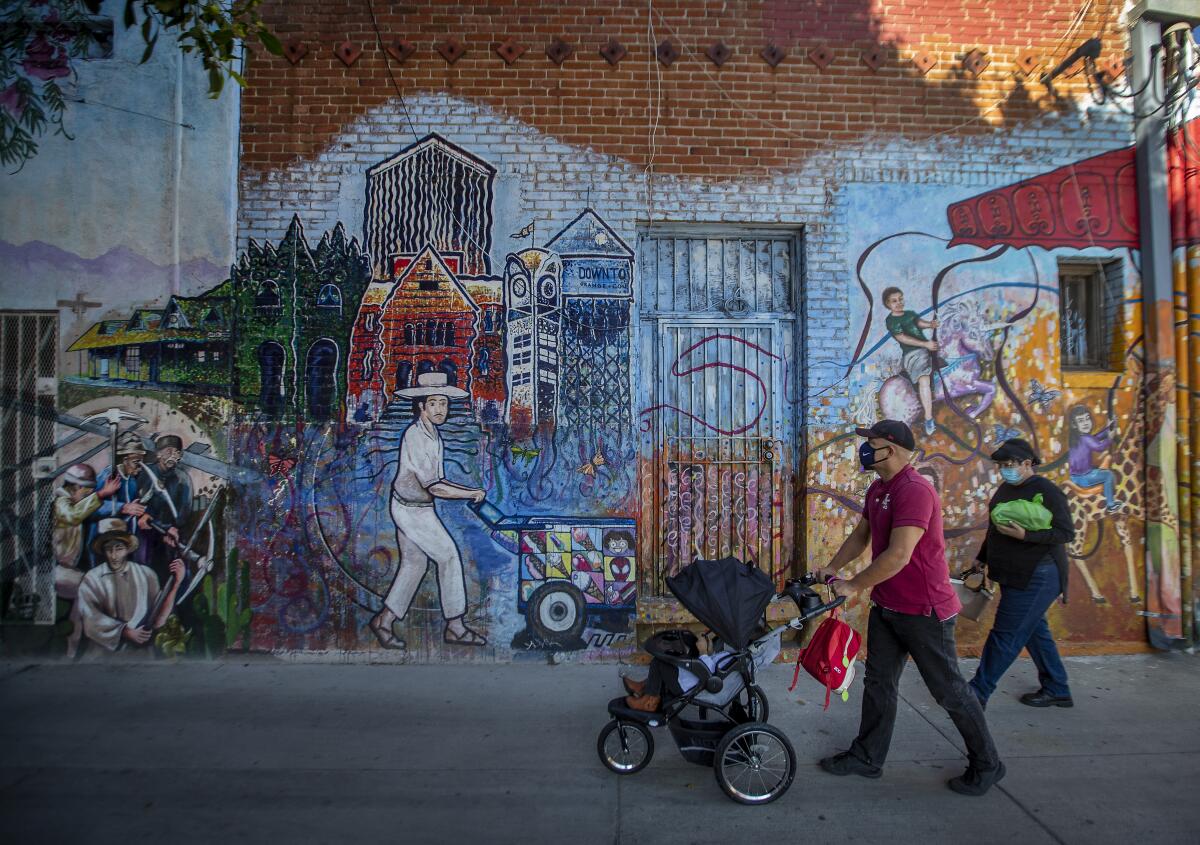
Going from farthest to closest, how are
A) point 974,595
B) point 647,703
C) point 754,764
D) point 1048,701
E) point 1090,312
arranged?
point 1090,312 → point 974,595 → point 1048,701 → point 647,703 → point 754,764

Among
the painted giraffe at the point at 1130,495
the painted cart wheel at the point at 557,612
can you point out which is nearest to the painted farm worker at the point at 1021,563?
the painted giraffe at the point at 1130,495

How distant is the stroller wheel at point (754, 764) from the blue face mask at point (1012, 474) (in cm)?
240

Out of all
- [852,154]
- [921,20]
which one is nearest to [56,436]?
[852,154]

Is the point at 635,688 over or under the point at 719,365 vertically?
under

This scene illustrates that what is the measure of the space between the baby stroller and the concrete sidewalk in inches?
7.2

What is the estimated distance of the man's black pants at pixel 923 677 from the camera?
3910 millimetres

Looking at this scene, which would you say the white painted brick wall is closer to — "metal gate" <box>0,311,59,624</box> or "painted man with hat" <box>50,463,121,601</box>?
"metal gate" <box>0,311,59,624</box>

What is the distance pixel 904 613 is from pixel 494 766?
7.85 feet

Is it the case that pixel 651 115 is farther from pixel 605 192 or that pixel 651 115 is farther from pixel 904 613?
pixel 904 613

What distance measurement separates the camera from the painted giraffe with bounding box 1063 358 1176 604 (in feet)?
20.4

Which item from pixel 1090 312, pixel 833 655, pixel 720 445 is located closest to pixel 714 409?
pixel 720 445

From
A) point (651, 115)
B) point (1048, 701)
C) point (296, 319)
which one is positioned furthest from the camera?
point (651, 115)

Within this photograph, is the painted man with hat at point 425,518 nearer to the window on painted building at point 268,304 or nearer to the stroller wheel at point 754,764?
the window on painted building at point 268,304

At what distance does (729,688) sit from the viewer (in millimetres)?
3955
